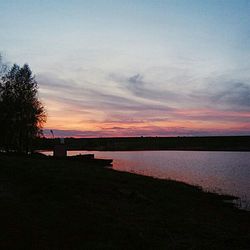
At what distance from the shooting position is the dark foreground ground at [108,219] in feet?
48.5

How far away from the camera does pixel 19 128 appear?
67.2 meters

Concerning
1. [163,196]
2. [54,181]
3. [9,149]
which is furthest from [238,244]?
[9,149]

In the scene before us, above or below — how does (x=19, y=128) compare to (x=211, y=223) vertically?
above

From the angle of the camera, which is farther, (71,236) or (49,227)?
(49,227)

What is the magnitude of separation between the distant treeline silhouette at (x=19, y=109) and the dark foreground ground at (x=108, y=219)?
119 feet

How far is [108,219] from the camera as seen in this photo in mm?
18688

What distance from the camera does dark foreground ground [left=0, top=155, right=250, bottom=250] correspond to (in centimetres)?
1480

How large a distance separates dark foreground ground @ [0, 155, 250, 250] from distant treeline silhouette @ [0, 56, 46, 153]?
36.2m

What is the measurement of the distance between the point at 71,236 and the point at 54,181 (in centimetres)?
1554

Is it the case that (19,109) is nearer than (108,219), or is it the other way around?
(108,219)

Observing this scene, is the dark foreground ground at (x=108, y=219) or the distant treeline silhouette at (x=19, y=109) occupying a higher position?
the distant treeline silhouette at (x=19, y=109)

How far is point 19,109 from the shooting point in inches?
2603

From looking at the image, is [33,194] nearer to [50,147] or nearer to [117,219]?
[117,219]

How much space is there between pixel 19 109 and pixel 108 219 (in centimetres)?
5065
